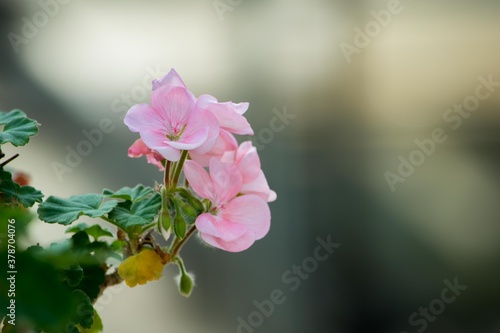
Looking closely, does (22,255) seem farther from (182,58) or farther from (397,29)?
(397,29)

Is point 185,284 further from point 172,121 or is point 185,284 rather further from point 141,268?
point 172,121

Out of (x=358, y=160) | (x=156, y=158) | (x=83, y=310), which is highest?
(x=156, y=158)

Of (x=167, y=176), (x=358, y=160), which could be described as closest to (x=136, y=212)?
(x=167, y=176)

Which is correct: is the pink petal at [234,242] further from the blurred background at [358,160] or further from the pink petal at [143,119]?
the blurred background at [358,160]

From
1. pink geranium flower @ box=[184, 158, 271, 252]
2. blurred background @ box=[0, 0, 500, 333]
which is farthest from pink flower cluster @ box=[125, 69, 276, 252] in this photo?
blurred background @ box=[0, 0, 500, 333]

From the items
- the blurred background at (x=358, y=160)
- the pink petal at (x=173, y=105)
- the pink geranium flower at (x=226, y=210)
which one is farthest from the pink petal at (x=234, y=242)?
Result: the blurred background at (x=358, y=160)

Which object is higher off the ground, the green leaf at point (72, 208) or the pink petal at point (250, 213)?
the pink petal at point (250, 213)

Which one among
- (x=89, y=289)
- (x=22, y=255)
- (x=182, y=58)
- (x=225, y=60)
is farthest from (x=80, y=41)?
(x=22, y=255)

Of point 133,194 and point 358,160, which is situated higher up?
point 133,194
